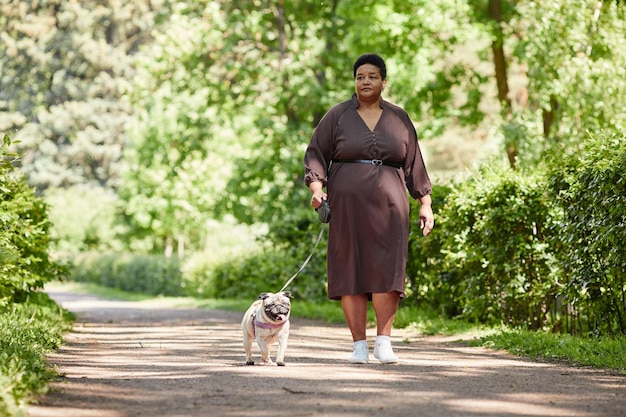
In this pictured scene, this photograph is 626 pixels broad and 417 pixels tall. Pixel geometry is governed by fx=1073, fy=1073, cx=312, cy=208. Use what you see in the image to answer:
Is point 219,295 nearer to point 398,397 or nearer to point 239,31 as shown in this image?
point 239,31

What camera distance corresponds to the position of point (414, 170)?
8.70 metres

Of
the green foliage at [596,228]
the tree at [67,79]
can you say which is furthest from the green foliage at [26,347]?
the tree at [67,79]

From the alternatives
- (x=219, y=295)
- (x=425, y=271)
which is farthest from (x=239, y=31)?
(x=425, y=271)

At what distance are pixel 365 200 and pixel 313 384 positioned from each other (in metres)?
1.99

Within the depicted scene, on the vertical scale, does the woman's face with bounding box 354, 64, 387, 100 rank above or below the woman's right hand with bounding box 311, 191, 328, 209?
above

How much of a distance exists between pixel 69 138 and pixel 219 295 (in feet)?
130

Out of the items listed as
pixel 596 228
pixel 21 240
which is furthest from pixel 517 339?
pixel 21 240

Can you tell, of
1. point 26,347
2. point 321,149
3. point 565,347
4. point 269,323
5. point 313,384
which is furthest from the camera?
point 565,347

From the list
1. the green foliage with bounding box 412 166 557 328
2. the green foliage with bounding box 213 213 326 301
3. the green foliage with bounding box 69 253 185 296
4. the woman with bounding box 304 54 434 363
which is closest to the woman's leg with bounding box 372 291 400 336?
the woman with bounding box 304 54 434 363

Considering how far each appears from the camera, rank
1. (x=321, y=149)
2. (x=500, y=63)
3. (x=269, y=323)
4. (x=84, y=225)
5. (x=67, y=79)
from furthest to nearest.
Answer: (x=67, y=79)
(x=84, y=225)
(x=500, y=63)
(x=321, y=149)
(x=269, y=323)

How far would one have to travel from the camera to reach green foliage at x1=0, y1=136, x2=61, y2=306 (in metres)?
10.8

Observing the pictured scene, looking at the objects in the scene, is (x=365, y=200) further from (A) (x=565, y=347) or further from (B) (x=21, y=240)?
(B) (x=21, y=240)

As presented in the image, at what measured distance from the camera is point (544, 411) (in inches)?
228

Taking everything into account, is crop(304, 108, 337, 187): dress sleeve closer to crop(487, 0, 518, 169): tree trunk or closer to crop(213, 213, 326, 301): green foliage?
crop(213, 213, 326, 301): green foliage
